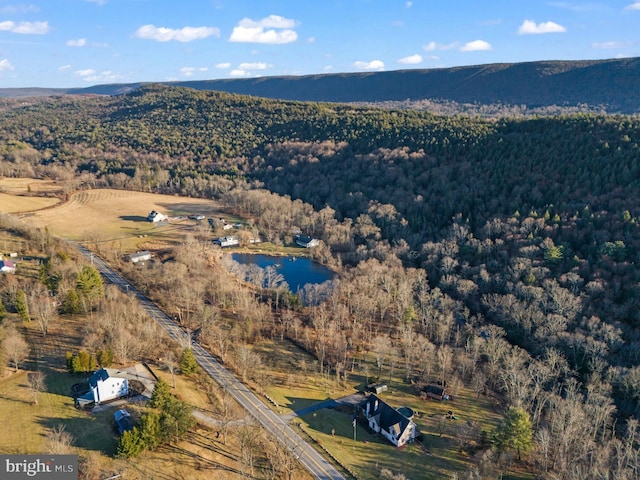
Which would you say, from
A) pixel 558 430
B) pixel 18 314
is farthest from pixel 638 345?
pixel 18 314

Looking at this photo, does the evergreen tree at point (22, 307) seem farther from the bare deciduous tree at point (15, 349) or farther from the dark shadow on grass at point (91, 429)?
the dark shadow on grass at point (91, 429)

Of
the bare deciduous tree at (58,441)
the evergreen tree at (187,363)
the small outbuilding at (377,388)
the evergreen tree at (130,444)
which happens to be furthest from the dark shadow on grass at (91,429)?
the small outbuilding at (377,388)

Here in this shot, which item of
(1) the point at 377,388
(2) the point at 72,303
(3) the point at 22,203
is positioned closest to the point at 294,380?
(1) the point at 377,388

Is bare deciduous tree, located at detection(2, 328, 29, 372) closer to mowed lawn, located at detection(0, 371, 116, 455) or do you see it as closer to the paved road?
mowed lawn, located at detection(0, 371, 116, 455)

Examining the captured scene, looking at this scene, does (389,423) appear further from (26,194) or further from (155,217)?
(26,194)

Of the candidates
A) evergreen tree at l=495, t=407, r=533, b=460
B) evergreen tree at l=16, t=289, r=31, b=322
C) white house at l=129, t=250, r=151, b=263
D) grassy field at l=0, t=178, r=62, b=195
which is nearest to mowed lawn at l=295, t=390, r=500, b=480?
evergreen tree at l=495, t=407, r=533, b=460
